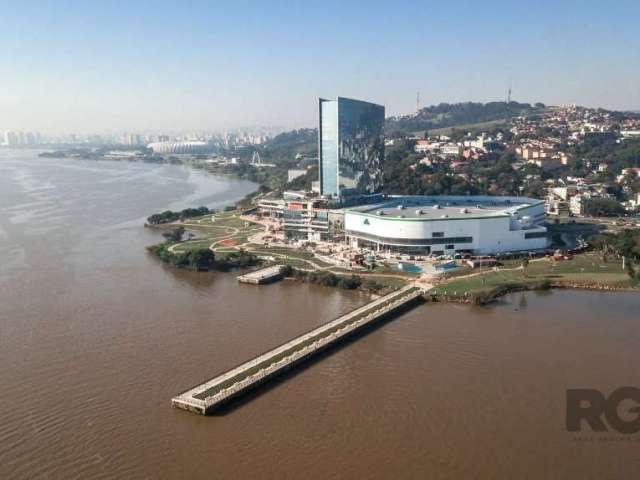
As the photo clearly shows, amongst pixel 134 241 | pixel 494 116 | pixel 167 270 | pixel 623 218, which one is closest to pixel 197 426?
pixel 167 270

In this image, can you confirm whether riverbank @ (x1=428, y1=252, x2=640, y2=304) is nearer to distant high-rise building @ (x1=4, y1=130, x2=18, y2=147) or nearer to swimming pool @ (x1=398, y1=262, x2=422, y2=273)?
swimming pool @ (x1=398, y1=262, x2=422, y2=273)

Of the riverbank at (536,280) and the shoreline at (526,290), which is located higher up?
the riverbank at (536,280)

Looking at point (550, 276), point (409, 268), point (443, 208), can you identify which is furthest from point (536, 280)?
point (443, 208)

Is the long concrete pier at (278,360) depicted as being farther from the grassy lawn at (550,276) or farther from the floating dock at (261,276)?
the floating dock at (261,276)

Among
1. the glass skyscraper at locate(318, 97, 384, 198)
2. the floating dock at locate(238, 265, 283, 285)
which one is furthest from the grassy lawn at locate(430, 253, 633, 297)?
the glass skyscraper at locate(318, 97, 384, 198)

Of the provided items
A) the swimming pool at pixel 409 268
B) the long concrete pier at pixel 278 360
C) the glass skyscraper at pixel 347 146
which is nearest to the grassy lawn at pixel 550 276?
the swimming pool at pixel 409 268

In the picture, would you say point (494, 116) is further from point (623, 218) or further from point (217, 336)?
point (217, 336)
